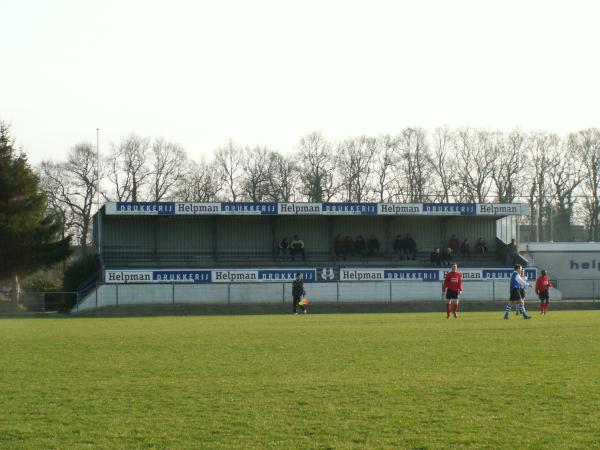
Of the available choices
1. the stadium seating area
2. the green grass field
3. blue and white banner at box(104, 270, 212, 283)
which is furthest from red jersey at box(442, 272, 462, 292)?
the stadium seating area

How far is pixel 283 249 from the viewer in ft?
186

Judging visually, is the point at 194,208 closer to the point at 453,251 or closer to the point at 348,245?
the point at 348,245

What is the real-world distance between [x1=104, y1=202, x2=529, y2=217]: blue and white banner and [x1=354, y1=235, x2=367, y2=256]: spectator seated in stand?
5.06 ft

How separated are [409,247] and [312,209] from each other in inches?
239

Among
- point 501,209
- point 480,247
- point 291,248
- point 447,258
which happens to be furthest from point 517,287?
point 480,247

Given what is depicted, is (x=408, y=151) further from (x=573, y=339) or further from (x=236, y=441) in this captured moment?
(x=236, y=441)

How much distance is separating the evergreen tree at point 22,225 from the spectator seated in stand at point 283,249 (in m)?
12.6

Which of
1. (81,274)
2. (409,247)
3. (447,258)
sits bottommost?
(81,274)

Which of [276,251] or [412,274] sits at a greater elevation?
[276,251]

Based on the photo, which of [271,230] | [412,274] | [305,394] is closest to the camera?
[305,394]

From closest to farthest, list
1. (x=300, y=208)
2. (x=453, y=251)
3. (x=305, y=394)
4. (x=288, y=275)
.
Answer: (x=305, y=394) < (x=288, y=275) < (x=300, y=208) < (x=453, y=251)

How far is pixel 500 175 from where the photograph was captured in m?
87.1

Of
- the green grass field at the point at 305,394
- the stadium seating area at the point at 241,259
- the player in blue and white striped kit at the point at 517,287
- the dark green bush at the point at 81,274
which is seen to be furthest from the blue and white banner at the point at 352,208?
the green grass field at the point at 305,394

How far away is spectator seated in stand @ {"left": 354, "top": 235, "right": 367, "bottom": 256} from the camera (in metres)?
56.8
